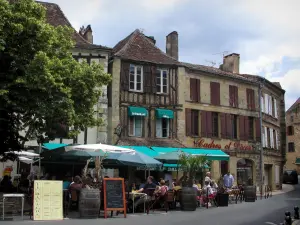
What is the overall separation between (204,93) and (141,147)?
617 centimetres

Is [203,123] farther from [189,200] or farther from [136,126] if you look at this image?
[189,200]

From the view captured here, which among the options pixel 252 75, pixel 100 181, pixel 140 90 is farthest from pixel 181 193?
pixel 252 75

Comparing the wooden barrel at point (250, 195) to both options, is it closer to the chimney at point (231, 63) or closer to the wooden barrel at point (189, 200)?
the wooden barrel at point (189, 200)

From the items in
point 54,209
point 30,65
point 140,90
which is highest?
point 140,90

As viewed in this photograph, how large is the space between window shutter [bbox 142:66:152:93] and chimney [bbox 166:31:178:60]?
3.11 m

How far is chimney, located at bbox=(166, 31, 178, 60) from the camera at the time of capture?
82.5 feet

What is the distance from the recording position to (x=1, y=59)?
11.2 metres

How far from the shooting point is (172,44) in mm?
25344

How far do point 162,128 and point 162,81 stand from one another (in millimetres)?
2684

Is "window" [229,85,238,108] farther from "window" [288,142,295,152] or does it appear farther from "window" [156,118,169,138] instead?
"window" [288,142,295,152]

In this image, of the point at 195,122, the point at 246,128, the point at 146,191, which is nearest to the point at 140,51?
the point at 195,122

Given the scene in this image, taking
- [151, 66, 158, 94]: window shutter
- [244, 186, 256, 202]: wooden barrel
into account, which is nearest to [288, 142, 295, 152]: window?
[151, 66, 158, 94]: window shutter

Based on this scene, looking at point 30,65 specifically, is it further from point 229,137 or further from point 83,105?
point 229,137

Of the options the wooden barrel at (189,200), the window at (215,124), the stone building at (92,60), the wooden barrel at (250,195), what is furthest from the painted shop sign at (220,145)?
the wooden barrel at (189,200)
